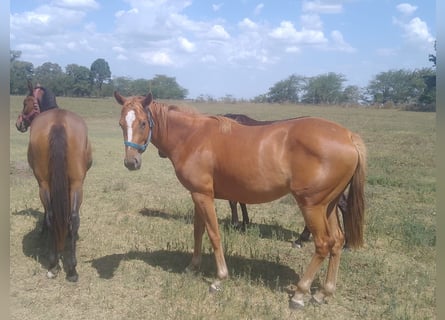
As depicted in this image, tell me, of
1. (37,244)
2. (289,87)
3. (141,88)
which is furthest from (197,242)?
(289,87)

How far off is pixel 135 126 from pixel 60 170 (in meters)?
1.11

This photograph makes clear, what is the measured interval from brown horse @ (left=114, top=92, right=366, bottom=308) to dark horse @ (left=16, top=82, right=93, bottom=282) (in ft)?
2.84

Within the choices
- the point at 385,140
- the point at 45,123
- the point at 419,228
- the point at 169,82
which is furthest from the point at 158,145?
the point at 385,140

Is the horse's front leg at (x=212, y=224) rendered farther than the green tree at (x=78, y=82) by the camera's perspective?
No

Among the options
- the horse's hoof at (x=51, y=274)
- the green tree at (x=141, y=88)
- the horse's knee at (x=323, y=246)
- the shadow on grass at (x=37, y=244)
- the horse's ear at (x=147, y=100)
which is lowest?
the shadow on grass at (x=37, y=244)

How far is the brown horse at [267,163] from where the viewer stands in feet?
12.3

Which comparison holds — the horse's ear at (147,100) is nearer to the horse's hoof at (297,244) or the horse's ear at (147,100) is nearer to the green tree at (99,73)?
the horse's hoof at (297,244)

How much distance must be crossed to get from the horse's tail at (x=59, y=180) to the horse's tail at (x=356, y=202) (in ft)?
10.5

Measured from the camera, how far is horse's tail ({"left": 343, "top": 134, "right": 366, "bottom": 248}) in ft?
12.5

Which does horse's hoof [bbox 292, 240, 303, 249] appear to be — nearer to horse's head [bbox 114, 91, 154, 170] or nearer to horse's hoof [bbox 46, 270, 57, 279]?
horse's head [bbox 114, 91, 154, 170]

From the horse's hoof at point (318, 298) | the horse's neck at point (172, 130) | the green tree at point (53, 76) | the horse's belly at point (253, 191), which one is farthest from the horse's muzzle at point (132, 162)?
the green tree at point (53, 76)

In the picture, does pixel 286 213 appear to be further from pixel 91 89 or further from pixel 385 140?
pixel 91 89

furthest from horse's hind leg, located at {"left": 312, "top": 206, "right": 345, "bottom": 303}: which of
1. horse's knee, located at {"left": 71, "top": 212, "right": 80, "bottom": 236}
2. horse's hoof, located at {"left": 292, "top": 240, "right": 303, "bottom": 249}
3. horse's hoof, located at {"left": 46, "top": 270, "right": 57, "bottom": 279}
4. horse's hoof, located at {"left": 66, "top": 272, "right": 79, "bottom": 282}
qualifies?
horse's hoof, located at {"left": 46, "top": 270, "right": 57, "bottom": 279}

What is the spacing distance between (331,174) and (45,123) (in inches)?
135
